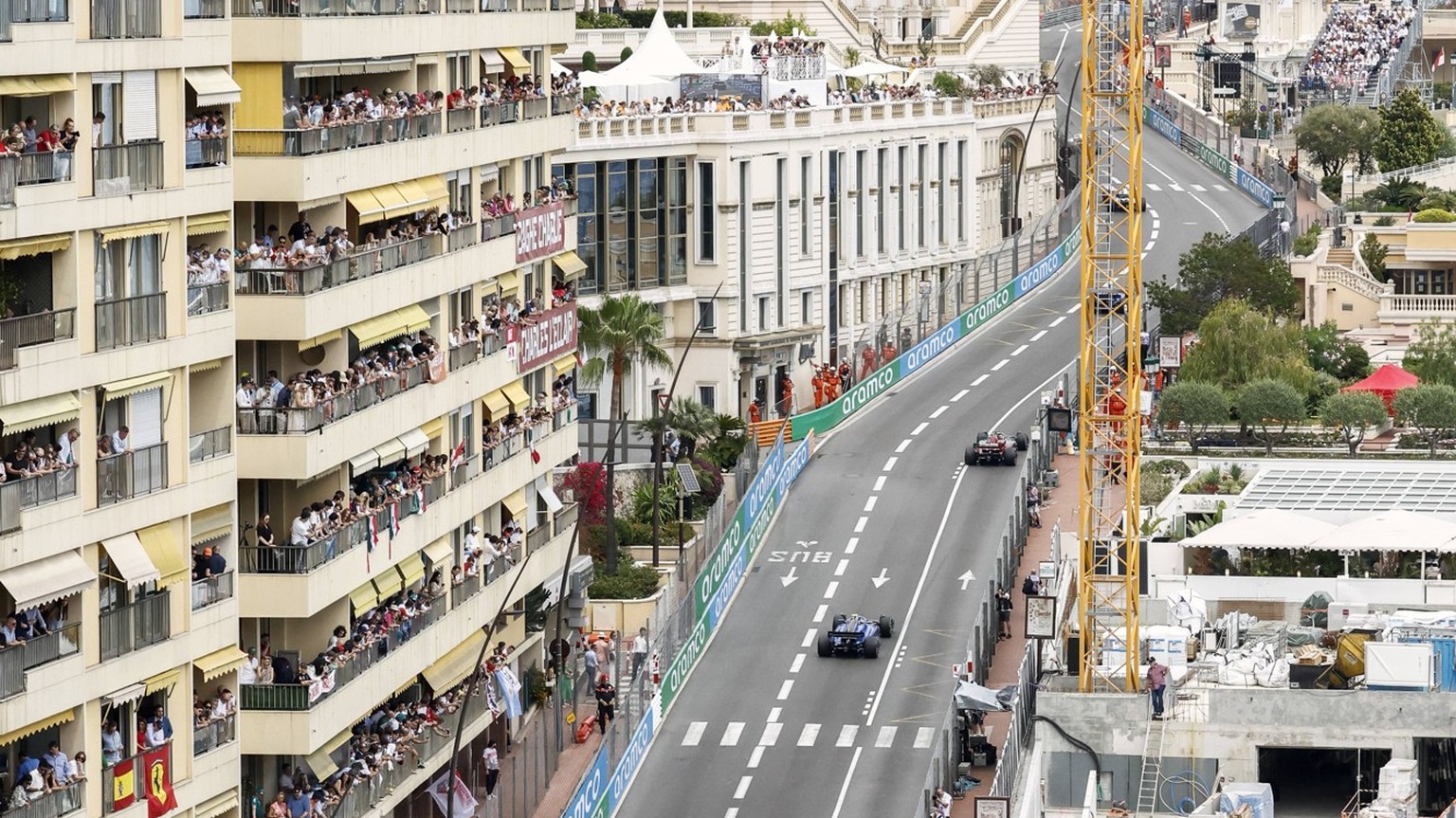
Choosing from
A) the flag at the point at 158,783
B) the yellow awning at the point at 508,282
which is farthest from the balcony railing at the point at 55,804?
the yellow awning at the point at 508,282

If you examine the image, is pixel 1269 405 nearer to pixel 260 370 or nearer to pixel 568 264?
pixel 568 264


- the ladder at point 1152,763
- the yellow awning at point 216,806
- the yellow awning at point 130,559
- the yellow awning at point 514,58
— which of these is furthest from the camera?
the ladder at point 1152,763

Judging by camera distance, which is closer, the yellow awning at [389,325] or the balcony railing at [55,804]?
the balcony railing at [55,804]

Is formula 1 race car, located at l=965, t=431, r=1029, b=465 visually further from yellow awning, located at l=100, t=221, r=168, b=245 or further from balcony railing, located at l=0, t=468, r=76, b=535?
balcony railing, located at l=0, t=468, r=76, b=535

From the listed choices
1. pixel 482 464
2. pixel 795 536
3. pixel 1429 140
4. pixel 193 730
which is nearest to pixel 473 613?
pixel 482 464

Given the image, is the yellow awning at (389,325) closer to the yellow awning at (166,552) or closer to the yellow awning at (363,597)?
Result: the yellow awning at (363,597)

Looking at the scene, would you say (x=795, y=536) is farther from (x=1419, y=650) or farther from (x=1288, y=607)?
(x=1419, y=650)

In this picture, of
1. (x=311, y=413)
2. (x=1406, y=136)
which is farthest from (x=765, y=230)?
(x=311, y=413)
